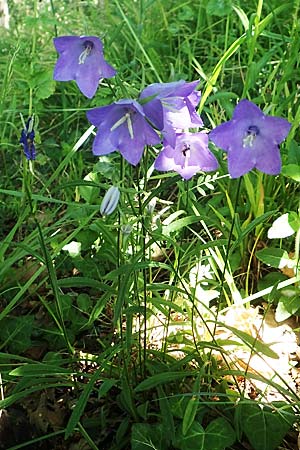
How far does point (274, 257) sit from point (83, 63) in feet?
2.62

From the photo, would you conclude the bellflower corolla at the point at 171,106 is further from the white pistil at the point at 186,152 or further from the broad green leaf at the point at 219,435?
the broad green leaf at the point at 219,435

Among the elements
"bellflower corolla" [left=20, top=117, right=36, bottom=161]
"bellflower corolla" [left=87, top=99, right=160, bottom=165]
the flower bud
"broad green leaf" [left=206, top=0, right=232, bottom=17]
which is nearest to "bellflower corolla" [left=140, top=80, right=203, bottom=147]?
"bellflower corolla" [left=87, top=99, right=160, bottom=165]

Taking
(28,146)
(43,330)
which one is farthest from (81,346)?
(28,146)

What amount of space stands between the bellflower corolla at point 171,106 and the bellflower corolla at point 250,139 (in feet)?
0.28

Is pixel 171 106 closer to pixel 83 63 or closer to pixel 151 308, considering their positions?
pixel 83 63

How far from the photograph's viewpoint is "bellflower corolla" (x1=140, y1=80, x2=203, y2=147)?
1.01 meters

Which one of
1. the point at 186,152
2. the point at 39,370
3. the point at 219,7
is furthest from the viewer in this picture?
the point at 219,7

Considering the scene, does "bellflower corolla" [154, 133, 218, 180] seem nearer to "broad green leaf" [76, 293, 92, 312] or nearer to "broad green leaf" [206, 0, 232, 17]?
"broad green leaf" [76, 293, 92, 312]

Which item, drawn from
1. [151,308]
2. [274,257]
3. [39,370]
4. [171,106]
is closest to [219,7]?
[274,257]

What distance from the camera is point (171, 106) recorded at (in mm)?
1100

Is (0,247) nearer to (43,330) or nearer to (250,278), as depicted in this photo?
(43,330)

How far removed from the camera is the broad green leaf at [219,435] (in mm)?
1295

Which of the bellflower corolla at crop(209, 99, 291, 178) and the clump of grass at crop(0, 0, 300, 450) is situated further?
the clump of grass at crop(0, 0, 300, 450)

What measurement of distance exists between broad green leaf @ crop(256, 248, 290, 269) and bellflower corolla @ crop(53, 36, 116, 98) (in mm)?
749
